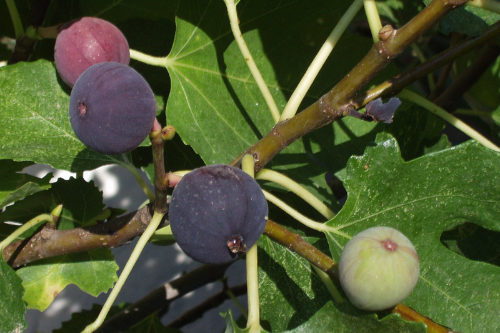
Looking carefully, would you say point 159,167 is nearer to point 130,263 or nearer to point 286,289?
point 130,263

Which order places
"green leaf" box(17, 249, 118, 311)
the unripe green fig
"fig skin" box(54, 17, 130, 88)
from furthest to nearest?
1. "green leaf" box(17, 249, 118, 311)
2. "fig skin" box(54, 17, 130, 88)
3. the unripe green fig

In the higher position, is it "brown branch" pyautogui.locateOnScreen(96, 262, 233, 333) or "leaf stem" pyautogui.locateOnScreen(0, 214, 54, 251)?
"leaf stem" pyautogui.locateOnScreen(0, 214, 54, 251)

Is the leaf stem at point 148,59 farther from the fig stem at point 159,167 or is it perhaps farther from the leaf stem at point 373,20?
the leaf stem at point 373,20

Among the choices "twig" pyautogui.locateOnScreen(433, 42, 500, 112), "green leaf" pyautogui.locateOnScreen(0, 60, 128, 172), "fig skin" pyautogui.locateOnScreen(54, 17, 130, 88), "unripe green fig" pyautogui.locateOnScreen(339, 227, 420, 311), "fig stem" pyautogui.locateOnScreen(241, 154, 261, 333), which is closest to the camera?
"unripe green fig" pyautogui.locateOnScreen(339, 227, 420, 311)

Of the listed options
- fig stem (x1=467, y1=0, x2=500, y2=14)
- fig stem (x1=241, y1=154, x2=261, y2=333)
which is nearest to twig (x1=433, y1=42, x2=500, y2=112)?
fig stem (x1=467, y1=0, x2=500, y2=14)

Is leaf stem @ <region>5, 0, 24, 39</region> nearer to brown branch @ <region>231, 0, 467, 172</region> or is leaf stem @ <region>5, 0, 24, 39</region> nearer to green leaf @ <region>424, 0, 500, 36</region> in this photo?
brown branch @ <region>231, 0, 467, 172</region>

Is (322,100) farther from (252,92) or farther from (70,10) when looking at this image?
(70,10)

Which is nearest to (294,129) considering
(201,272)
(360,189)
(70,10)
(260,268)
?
(360,189)
